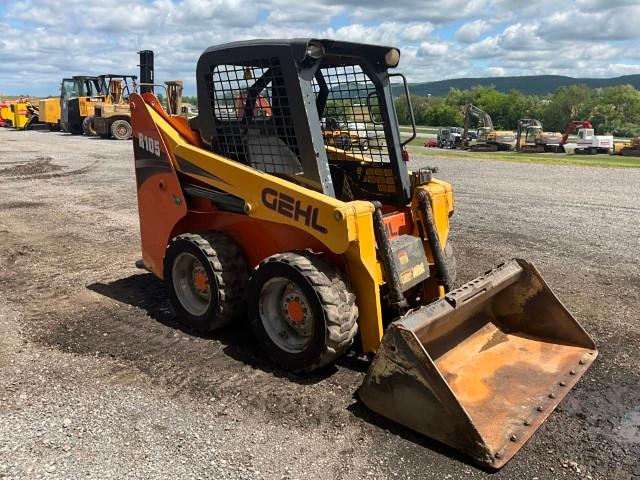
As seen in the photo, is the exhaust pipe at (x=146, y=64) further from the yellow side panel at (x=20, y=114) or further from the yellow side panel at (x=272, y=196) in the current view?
the yellow side panel at (x=272, y=196)

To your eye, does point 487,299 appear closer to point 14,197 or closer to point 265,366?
point 265,366

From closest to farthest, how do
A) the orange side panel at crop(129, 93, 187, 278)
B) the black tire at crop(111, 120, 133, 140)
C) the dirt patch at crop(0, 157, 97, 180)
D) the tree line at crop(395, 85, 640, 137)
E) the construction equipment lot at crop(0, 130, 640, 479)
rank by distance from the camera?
the construction equipment lot at crop(0, 130, 640, 479)
the orange side panel at crop(129, 93, 187, 278)
the dirt patch at crop(0, 157, 97, 180)
the black tire at crop(111, 120, 133, 140)
the tree line at crop(395, 85, 640, 137)

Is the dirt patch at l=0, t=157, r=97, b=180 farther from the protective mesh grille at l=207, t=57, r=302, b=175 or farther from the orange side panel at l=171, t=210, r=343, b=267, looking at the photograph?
the protective mesh grille at l=207, t=57, r=302, b=175

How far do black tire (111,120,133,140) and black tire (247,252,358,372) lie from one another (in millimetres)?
23860

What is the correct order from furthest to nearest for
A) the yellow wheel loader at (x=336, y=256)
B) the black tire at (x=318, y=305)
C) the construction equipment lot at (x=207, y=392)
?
the black tire at (x=318, y=305) → the yellow wheel loader at (x=336, y=256) → the construction equipment lot at (x=207, y=392)

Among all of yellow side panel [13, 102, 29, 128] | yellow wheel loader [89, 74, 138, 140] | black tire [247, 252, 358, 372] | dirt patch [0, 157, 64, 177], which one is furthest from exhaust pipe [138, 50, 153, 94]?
black tire [247, 252, 358, 372]

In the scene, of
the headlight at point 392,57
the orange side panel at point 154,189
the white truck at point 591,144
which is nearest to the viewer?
the headlight at point 392,57

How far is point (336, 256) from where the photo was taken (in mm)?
4055

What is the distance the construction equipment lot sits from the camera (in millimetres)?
3133

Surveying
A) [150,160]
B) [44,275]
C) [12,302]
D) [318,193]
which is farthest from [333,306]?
[44,275]

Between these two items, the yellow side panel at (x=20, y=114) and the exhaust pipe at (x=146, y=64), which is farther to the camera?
the yellow side panel at (x=20, y=114)

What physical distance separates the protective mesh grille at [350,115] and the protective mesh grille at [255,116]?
667 millimetres

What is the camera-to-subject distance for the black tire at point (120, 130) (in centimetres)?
2578

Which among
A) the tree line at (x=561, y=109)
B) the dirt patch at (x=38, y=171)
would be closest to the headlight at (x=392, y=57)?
the dirt patch at (x=38, y=171)
